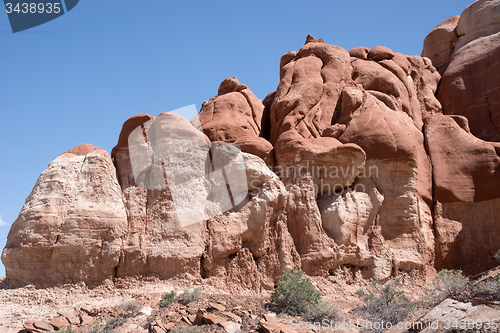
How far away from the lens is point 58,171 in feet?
40.7

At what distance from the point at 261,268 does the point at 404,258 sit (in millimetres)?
5234

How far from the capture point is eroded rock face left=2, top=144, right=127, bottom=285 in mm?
11328

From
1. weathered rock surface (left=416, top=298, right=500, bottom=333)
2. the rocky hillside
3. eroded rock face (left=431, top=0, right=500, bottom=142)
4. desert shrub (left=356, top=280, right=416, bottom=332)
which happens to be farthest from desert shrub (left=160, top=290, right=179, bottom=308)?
eroded rock face (left=431, top=0, right=500, bottom=142)

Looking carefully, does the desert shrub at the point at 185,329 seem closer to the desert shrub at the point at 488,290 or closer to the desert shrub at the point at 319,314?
the desert shrub at the point at 319,314

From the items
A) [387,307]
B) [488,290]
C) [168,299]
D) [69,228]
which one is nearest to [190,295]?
[168,299]

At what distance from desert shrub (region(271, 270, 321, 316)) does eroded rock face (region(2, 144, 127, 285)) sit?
414cm

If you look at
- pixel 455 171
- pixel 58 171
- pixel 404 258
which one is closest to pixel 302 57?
pixel 455 171

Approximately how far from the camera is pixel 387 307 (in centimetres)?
1202

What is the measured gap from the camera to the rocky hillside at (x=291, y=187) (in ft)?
39.5

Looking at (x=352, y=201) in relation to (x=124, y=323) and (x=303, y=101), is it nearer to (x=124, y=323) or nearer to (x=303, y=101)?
(x=303, y=101)

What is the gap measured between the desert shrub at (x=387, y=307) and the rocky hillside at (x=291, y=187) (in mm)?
2060

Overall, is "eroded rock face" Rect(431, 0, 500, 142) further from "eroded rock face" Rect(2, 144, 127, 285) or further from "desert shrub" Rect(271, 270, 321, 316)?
"eroded rock face" Rect(2, 144, 127, 285)

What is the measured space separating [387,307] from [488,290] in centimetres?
263
